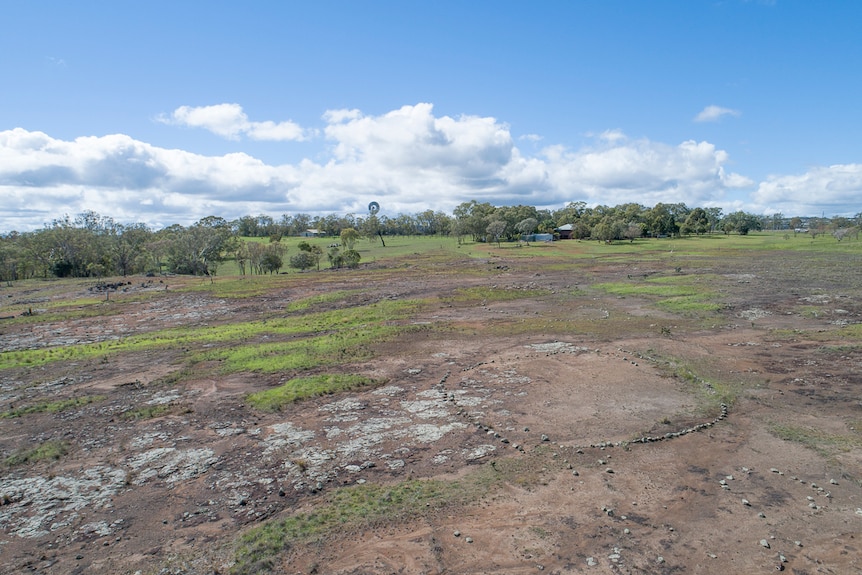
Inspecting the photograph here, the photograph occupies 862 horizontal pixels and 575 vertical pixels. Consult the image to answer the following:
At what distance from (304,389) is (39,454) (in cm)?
824

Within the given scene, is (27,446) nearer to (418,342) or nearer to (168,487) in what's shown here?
(168,487)

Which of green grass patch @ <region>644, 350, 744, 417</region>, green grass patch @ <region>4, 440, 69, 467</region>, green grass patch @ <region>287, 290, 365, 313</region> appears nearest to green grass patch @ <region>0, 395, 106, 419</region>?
green grass patch @ <region>4, 440, 69, 467</region>

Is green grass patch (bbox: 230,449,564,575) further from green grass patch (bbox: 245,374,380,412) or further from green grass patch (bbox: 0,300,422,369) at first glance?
green grass patch (bbox: 0,300,422,369)

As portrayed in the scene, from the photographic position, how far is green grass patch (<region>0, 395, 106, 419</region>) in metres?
17.8

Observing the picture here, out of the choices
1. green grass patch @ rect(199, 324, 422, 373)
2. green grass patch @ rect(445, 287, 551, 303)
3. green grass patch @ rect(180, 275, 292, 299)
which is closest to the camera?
green grass patch @ rect(199, 324, 422, 373)

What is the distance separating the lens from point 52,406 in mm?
18375

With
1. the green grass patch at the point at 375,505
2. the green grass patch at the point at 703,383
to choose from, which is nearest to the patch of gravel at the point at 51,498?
the green grass patch at the point at 375,505

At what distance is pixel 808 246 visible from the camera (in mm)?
92000

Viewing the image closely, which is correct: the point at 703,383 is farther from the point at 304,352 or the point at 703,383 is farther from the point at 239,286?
the point at 239,286

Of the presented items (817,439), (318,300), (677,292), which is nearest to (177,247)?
(318,300)

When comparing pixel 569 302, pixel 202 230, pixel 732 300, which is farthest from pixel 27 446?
pixel 202 230

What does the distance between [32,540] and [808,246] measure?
11662 cm

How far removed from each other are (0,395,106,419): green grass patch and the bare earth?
468mm

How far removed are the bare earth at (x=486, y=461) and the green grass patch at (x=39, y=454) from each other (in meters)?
0.38
